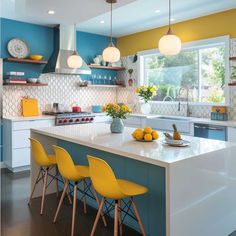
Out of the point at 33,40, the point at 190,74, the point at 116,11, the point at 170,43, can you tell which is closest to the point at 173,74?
the point at 190,74

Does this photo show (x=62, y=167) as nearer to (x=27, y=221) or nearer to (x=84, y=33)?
(x=27, y=221)

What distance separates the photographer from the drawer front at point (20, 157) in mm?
4816

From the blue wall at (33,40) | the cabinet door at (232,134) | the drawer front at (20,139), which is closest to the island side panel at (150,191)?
the cabinet door at (232,134)

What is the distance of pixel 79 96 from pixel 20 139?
195 cm

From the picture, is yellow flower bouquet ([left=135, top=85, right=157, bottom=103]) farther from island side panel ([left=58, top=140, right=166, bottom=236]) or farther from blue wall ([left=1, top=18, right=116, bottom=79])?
island side panel ([left=58, top=140, right=166, bottom=236])

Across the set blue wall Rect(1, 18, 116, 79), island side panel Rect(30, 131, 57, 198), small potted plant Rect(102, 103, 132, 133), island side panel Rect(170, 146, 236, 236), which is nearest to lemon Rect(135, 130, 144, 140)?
small potted plant Rect(102, 103, 132, 133)

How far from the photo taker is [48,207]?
336 centimetres


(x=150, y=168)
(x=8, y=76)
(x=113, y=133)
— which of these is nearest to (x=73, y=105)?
(x=8, y=76)

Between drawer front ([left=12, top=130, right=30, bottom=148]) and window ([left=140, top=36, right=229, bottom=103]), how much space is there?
3.00 metres

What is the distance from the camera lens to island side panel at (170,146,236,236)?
197cm

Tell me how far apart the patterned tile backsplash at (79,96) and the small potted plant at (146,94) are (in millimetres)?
184

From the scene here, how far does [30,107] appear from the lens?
18.1ft

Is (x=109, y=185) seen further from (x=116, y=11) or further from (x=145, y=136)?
(x=116, y=11)

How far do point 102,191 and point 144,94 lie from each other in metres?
4.01
